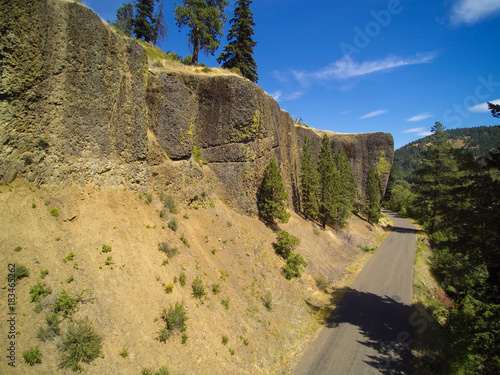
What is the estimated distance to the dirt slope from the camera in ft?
28.5

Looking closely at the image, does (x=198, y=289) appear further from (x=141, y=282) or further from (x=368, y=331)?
(x=368, y=331)

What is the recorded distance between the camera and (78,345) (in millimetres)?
7820

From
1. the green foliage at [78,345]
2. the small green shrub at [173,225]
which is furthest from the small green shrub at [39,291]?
the small green shrub at [173,225]

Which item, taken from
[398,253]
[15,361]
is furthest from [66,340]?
[398,253]

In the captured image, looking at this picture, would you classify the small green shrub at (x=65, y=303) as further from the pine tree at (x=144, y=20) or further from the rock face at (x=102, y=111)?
the pine tree at (x=144, y=20)

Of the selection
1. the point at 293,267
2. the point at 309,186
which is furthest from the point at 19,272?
the point at 309,186

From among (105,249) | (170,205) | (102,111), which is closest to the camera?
(105,249)

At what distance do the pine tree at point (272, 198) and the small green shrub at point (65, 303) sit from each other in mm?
16994

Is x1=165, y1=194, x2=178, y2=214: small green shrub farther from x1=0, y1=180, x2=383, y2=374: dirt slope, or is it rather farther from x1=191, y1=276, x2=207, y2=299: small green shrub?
x1=191, y1=276, x2=207, y2=299: small green shrub

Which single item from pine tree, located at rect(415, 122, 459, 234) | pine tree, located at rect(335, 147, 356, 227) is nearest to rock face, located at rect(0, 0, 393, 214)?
pine tree, located at rect(335, 147, 356, 227)

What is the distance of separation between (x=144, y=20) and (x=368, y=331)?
44.0 meters

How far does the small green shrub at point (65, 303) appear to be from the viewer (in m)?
8.43

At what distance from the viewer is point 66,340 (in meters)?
7.85

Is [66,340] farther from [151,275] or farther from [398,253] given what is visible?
[398,253]
